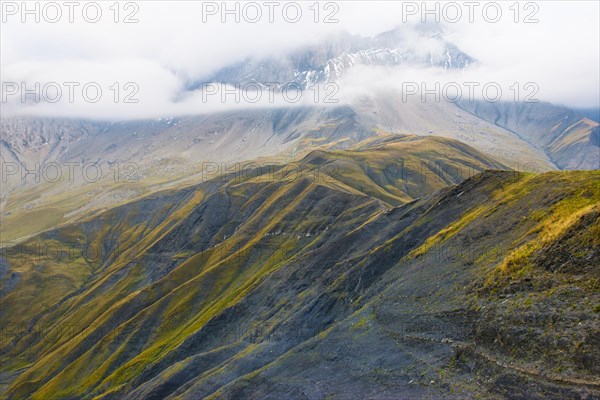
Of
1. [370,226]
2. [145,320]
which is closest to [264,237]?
[145,320]

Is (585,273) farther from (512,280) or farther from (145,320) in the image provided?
(145,320)

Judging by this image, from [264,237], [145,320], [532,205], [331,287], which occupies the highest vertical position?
[532,205]

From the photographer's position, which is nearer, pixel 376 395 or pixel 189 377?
pixel 376 395

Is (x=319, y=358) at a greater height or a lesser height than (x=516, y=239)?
lesser

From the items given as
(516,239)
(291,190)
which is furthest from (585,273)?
(291,190)

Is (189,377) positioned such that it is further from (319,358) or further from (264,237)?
(264,237)

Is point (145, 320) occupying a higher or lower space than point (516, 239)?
lower

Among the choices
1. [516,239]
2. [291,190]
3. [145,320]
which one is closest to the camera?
[516,239]

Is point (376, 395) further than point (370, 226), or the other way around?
point (370, 226)

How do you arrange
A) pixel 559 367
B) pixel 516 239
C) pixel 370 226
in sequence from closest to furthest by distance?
1. pixel 559 367
2. pixel 516 239
3. pixel 370 226
